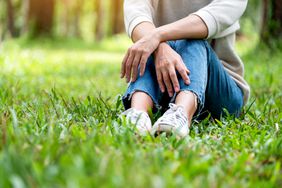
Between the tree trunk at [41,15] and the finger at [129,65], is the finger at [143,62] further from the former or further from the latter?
the tree trunk at [41,15]

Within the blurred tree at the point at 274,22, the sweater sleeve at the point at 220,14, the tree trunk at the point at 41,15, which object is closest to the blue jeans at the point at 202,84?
the sweater sleeve at the point at 220,14

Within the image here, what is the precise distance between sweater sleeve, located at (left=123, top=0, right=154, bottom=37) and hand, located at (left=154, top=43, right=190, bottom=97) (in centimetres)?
31

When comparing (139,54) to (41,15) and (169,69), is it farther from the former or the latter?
(41,15)

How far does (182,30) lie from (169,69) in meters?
0.26

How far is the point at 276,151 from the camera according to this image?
2.11 meters

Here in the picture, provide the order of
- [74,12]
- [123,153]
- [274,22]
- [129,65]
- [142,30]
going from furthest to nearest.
→ [74,12], [274,22], [142,30], [129,65], [123,153]

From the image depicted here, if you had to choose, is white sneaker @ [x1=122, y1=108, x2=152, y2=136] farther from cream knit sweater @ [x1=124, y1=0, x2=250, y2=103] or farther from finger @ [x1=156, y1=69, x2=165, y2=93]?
cream knit sweater @ [x1=124, y1=0, x2=250, y2=103]

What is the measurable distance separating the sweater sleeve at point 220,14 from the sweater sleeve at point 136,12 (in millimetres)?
299

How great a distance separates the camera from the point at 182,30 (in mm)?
2883

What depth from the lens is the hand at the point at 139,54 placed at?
2.79 meters

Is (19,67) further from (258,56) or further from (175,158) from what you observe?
(175,158)

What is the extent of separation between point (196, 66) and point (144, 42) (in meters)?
0.29

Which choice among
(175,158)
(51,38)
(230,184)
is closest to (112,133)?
(175,158)

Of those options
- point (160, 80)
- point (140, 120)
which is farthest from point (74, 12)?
point (140, 120)
